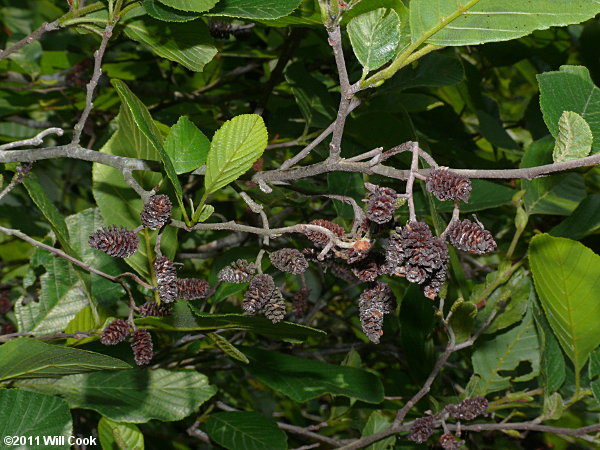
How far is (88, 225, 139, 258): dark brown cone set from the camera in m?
1.12

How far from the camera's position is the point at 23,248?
281 cm

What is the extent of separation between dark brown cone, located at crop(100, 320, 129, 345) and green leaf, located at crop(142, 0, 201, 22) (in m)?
0.60

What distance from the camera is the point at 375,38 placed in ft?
3.11

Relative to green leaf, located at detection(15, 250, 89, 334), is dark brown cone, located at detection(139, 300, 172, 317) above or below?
above

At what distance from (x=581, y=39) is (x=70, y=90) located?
1854mm

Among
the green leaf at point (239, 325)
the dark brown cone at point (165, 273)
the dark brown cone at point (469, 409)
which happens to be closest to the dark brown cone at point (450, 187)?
the green leaf at point (239, 325)

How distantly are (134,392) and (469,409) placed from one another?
86 cm

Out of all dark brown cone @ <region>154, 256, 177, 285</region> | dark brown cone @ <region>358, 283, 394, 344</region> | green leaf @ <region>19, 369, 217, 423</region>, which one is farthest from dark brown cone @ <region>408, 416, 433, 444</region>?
dark brown cone @ <region>154, 256, 177, 285</region>

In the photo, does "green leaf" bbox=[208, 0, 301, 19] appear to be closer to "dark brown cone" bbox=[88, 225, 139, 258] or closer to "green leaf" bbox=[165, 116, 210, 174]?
"green leaf" bbox=[165, 116, 210, 174]

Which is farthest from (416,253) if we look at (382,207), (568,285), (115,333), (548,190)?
(548,190)

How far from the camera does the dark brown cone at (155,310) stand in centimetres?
136

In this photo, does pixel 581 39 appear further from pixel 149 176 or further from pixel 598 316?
pixel 149 176

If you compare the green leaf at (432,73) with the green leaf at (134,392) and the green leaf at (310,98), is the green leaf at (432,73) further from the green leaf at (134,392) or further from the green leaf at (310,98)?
the green leaf at (134,392)

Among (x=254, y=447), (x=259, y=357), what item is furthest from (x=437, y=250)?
(x=254, y=447)
